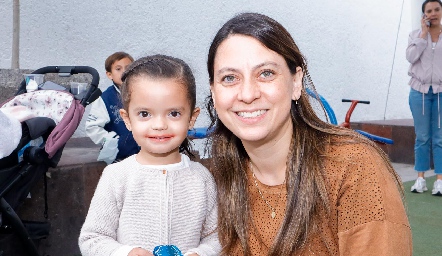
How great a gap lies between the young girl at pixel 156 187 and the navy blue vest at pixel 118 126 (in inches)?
71.7

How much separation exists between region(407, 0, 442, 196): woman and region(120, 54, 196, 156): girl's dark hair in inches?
160

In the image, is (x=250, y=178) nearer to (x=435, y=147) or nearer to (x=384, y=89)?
(x=435, y=147)

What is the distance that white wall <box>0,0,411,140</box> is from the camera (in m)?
5.35

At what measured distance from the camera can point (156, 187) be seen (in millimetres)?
1955

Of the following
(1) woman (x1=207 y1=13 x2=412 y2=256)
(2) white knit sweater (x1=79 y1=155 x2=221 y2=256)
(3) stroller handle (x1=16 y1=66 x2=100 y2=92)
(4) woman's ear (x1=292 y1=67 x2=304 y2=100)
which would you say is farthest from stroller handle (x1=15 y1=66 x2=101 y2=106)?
(4) woman's ear (x1=292 y1=67 x2=304 y2=100)

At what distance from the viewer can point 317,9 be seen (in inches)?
318

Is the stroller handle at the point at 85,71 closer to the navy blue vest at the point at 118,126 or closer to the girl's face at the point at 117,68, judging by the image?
the navy blue vest at the point at 118,126

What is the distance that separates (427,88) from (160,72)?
164 inches

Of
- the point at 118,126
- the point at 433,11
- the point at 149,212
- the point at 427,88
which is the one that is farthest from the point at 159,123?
the point at 433,11

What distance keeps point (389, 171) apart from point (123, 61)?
2940 millimetres

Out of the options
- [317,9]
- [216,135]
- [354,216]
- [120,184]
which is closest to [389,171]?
[354,216]

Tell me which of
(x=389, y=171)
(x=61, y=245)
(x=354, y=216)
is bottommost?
(x=61, y=245)

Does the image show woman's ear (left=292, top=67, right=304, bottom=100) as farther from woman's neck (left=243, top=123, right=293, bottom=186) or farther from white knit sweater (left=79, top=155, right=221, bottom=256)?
white knit sweater (left=79, top=155, right=221, bottom=256)

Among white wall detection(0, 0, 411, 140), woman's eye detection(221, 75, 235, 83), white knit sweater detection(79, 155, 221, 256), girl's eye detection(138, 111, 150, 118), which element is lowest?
white knit sweater detection(79, 155, 221, 256)
